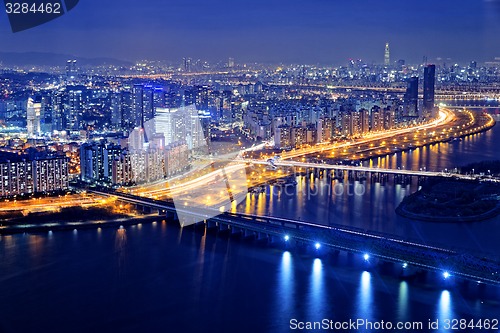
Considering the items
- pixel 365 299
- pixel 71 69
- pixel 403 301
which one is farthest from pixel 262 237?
pixel 71 69

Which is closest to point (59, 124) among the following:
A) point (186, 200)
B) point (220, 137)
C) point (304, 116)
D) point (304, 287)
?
point (220, 137)

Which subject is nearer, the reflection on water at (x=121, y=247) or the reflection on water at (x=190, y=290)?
the reflection on water at (x=190, y=290)

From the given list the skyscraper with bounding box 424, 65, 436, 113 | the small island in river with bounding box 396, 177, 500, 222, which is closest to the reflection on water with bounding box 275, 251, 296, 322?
the small island in river with bounding box 396, 177, 500, 222

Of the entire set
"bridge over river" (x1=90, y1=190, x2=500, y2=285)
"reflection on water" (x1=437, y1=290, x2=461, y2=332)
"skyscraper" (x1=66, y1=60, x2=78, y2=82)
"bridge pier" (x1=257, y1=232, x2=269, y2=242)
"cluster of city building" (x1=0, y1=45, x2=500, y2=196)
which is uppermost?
"skyscraper" (x1=66, y1=60, x2=78, y2=82)

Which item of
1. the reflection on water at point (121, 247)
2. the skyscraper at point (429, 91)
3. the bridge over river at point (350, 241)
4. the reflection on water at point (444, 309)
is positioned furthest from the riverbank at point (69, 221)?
the skyscraper at point (429, 91)

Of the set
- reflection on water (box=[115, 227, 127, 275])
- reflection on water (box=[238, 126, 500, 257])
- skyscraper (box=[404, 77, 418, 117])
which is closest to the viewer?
reflection on water (box=[115, 227, 127, 275])

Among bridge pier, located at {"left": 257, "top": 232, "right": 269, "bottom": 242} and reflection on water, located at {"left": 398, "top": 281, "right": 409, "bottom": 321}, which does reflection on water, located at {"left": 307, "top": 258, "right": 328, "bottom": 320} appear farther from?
bridge pier, located at {"left": 257, "top": 232, "right": 269, "bottom": 242}

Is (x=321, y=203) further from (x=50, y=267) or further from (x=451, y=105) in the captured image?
(x=451, y=105)

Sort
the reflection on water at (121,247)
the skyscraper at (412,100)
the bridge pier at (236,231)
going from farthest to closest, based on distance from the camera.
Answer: the skyscraper at (412,100) → the bridge pier at (236,231) → the reflection on water at (121,247)

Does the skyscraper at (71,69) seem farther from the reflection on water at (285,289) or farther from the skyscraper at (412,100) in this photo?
the reflection on water at (285,289)
